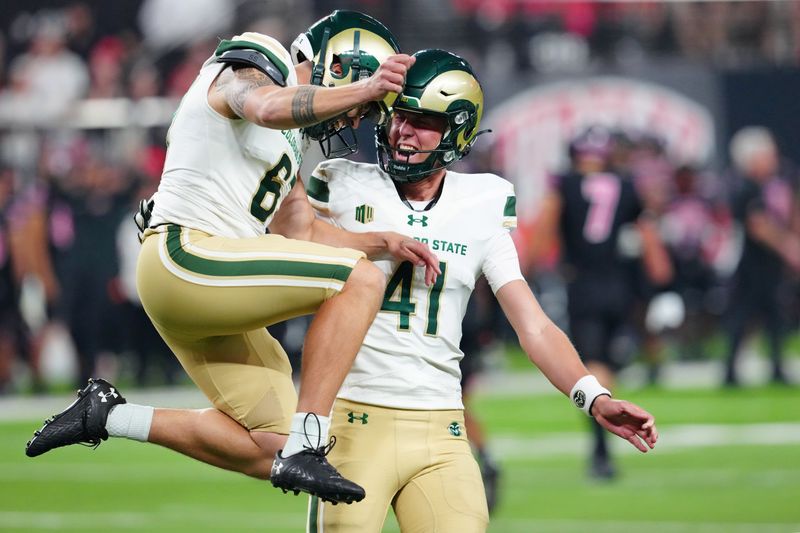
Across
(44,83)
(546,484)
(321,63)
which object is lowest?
(546,484)

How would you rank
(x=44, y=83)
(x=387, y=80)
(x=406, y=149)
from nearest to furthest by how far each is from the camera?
(x=387, y=80) → (x=406, y=149) → (x=44, y=83)

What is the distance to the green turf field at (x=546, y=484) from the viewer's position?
25.3 feet

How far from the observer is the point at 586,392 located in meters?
4.48

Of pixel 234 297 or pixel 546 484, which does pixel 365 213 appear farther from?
pixel 546 484

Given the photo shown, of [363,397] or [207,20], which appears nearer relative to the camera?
[363,397]

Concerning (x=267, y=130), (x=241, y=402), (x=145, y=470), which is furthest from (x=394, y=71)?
(x=145, y=470)

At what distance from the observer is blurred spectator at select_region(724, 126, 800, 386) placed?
12648mm

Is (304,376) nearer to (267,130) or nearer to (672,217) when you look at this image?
(267,130)

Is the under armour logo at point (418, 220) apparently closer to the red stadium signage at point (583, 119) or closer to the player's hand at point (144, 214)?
the player's hand at point (144, 214)

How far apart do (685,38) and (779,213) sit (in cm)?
481

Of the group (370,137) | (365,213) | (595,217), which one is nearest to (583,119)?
(370,137)

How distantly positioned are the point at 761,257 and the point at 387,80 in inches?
379

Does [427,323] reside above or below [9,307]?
below

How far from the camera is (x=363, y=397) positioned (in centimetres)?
455
